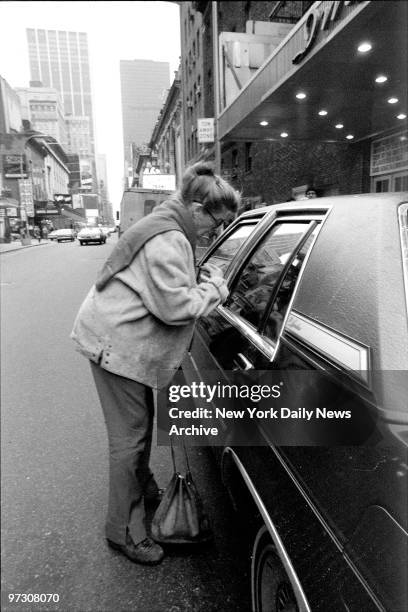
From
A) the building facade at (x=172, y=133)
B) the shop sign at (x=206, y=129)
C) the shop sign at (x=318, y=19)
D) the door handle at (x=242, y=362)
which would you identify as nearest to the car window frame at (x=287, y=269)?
the door handle at (x=242, y=362)

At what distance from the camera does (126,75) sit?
211cm

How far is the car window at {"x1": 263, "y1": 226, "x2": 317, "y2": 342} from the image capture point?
1.63m

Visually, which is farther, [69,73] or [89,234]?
[89,234]

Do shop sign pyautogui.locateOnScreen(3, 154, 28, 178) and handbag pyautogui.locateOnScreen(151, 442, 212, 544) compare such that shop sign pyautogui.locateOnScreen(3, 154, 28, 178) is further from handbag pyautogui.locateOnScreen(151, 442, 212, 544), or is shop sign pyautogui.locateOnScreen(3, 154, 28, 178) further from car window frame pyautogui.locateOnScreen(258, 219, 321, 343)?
handbag pyautogui.locateOnScreen(151, 442, 212, 544)

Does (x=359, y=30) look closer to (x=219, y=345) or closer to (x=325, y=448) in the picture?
(x=219, y=345)

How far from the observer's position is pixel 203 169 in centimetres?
172

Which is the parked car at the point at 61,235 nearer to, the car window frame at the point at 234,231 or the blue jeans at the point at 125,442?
the car window frame at the point at 234,231

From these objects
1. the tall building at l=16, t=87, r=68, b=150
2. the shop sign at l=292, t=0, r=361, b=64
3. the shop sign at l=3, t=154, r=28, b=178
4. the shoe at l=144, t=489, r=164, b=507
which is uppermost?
the shop sign at l=292, t=0, r=361, b=64

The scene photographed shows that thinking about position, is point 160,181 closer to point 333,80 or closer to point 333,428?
point 333,80

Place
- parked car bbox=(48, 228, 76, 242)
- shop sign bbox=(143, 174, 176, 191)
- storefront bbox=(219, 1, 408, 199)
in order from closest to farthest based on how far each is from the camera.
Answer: storefront bbox=(219, 1, 408, 199) → parked car bbox=(48, 228, 76, 242) → shop sign bbox=(143, 174, 176, 191)

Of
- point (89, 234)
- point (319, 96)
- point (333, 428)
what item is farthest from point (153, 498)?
point (89, 234)

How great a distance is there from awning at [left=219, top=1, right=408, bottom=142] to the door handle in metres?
5.14

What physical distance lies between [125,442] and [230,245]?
1.60 metres

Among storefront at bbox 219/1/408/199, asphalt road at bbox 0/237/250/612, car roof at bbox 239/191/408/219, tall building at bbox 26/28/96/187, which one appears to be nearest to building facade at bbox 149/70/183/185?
storefront at bbox 219/1/408/199
